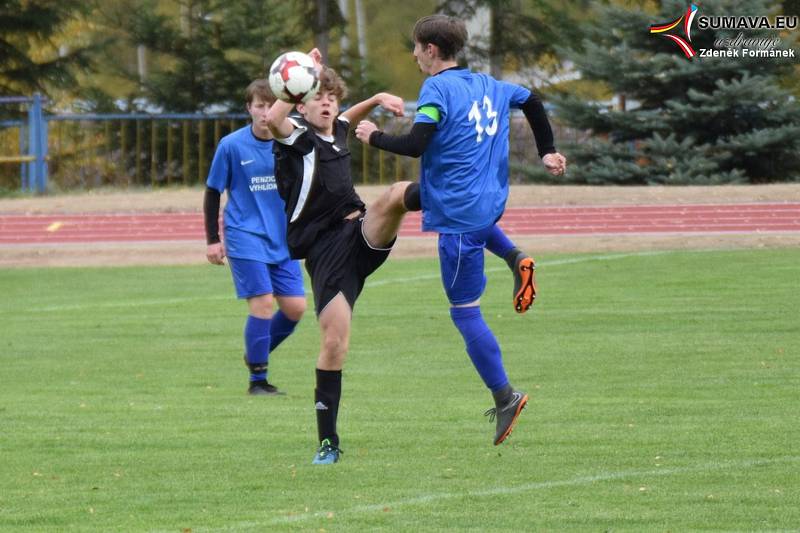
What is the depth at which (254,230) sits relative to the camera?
1028 cm

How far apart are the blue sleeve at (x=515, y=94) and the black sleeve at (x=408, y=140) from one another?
0.62 m

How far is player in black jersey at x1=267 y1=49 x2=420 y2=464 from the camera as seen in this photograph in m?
7.36

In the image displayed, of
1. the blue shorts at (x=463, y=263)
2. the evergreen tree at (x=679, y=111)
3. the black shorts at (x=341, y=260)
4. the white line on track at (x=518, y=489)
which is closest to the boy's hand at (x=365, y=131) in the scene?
the black shorts at (x=341, y=260)

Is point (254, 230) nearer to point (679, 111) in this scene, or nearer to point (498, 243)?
point (498, 243)

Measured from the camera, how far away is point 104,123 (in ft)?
117

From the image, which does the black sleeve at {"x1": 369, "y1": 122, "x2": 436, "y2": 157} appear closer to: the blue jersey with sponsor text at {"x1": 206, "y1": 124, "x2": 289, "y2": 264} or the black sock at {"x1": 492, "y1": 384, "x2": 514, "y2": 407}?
the black sock at {"x1": 492, "y1": 384, "x2": 514, "y2": 407}

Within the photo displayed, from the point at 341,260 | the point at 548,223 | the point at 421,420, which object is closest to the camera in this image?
the point at 341,260

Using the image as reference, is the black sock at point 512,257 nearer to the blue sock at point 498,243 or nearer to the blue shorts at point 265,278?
the blue sock at point 498,243

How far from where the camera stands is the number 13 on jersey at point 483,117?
743cm

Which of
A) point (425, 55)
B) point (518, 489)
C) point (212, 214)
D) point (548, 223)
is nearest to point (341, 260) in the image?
point (425, 55)

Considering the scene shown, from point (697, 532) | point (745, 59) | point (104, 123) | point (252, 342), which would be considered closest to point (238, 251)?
point (252, 342)

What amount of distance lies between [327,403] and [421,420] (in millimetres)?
1529

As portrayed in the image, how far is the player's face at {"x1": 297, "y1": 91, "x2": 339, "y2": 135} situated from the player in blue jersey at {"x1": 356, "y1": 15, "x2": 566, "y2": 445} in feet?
0.93

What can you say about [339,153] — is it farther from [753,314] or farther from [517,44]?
[517,44]
